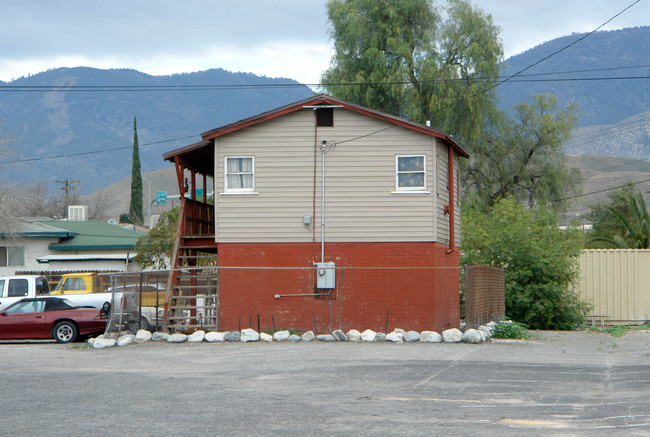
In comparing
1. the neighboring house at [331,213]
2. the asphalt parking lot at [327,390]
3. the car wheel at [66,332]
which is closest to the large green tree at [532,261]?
the neighboring house at [331,213]

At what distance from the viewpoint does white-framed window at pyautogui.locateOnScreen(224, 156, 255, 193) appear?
2484 centimetres

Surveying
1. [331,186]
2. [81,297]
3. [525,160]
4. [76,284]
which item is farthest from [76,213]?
[331,186]

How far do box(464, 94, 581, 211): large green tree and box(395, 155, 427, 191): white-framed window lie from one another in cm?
1946

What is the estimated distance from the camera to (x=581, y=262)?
31984 mm

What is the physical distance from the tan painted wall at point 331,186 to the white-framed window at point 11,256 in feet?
77.7

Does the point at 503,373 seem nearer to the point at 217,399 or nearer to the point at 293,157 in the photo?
the point at 217,399

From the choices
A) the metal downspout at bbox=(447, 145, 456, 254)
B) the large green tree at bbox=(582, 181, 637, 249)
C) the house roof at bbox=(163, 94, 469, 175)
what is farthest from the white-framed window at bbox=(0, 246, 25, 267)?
the large green tree at bbox=(582, 181, 637, 249)

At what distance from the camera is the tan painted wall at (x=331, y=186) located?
963 inches

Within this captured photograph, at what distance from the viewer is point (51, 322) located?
2480 cm

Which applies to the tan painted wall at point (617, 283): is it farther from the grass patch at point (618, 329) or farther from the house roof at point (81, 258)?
the house roof at point (81, 258)

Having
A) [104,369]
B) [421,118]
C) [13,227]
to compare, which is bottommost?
[104,369]

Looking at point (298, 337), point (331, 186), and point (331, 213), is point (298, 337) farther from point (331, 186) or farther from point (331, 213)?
point (331, 186)

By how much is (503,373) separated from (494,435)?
628cm

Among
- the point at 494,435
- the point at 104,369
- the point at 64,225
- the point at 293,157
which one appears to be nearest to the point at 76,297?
the point at 293,157
